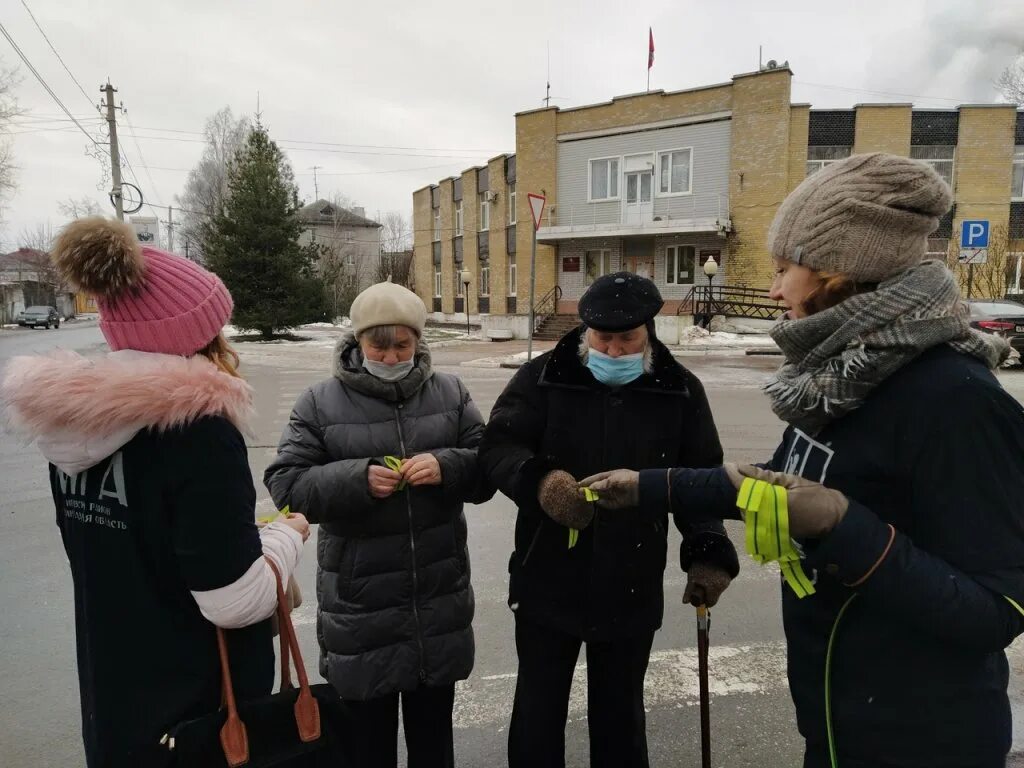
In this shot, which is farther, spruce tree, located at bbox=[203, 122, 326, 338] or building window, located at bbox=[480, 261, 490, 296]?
building window, located at bbox=[480, 261, 490, 296]

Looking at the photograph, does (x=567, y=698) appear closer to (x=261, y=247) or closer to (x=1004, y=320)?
(x=1004, y=320)

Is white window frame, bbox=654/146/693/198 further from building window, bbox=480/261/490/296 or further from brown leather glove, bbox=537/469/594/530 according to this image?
brown leather glove, bbox=537/469/594/530

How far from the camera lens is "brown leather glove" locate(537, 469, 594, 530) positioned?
2061 millimetres

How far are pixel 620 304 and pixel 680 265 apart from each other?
2613 cm

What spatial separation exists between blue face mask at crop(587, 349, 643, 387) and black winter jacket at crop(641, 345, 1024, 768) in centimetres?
74

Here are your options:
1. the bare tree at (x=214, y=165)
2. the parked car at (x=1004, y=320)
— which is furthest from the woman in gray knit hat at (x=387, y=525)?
the bare tree at (x=214, y=165)

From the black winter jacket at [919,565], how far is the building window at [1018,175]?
30.5 meters

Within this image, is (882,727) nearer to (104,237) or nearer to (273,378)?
(104,237)

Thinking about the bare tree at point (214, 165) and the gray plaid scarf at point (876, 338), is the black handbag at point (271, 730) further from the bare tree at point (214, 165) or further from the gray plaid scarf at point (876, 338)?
the bare tree at point (214, 165)

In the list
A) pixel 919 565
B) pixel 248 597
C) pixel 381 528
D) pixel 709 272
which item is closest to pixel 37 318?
pixel 709 272

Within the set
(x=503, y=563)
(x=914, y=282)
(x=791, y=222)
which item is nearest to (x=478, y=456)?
(x=791, y=222)

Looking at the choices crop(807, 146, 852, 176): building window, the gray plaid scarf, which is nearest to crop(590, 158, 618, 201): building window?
crop(807, 146, 852, 176): building window

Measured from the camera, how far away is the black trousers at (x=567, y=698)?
235cm

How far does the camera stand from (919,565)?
1.33 m
